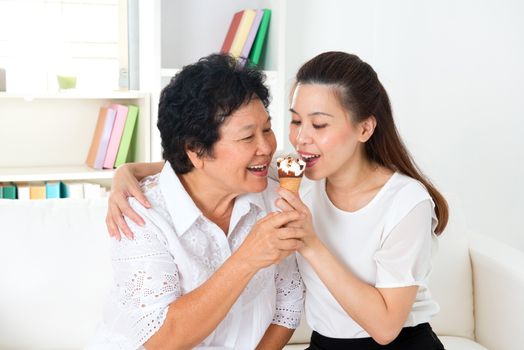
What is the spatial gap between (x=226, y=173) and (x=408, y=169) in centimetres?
48

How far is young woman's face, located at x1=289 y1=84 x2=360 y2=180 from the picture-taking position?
180 cm

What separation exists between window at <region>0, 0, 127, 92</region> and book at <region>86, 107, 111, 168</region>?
0.31m

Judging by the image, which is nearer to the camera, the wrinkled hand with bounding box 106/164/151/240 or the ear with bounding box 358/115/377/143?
the wrinkled hand with bounding box 106/164/151/240

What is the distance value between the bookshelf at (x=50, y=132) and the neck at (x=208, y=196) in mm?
1721

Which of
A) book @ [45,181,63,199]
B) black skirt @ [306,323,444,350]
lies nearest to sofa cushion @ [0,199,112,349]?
black skirt @ [306,323,444,350]

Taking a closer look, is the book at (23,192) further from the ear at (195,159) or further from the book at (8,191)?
the ear at (195,159)

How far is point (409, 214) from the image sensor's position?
5.89ft

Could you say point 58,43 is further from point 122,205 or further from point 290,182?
point 290,182

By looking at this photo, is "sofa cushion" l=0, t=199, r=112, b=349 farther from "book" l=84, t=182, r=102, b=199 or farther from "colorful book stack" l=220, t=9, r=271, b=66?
"colorful book stack" l=220, t=9, r=271, b=66

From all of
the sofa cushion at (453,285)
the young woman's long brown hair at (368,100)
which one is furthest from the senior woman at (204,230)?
the sofa cushion at (453,285)

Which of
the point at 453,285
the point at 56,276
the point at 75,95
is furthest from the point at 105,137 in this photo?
the point at 453,285

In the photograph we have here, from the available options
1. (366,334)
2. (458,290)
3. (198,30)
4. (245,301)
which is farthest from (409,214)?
(198,30)

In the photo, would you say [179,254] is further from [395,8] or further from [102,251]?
[395,8]

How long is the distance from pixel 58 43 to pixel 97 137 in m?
0.65
